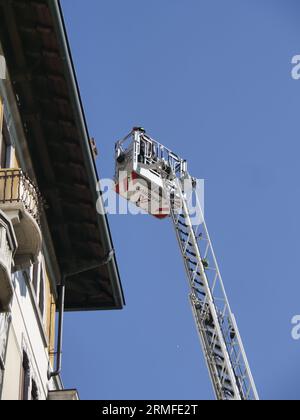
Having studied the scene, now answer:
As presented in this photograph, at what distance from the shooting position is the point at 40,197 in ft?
88.9

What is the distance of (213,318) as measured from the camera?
143ft

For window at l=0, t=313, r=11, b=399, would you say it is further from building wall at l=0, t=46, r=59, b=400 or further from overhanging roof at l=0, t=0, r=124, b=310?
overhanging roof at l=0, t=0, r=124, b=310

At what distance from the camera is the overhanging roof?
2842 cm

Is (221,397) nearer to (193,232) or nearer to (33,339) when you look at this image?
(193,232)

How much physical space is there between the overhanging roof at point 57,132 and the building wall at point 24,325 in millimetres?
1013

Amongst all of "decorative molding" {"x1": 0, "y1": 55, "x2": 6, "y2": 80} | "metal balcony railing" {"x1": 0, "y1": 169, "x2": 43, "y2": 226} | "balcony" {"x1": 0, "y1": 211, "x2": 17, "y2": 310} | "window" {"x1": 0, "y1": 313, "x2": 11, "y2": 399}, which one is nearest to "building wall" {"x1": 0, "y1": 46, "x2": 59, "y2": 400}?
"window" {"x1": 0, "y1": 313, "x2": 11, "y2": 399}

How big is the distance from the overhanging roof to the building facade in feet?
0.09

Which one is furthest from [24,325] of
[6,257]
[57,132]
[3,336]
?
[57,132]

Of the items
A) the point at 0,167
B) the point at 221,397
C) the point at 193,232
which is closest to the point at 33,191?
the point at 0,167

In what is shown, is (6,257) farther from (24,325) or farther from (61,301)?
(61,301)

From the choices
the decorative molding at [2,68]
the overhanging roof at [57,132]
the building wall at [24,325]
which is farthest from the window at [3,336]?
the overhanging roof at [57,132]

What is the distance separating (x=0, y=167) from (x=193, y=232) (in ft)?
70.1
